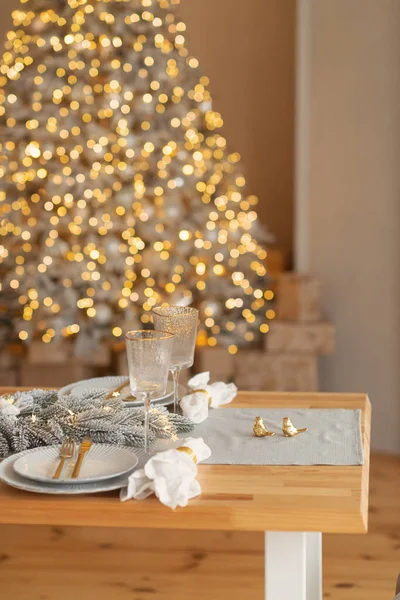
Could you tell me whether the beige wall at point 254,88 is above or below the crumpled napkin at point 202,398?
above

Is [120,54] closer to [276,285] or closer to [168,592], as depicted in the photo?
[276,285]

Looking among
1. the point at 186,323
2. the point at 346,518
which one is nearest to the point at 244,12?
the point at 186,323

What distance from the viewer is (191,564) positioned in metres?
2.47

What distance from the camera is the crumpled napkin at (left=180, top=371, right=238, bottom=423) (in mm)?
1555

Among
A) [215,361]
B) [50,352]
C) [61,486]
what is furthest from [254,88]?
[61,486]

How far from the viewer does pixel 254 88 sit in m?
4.29

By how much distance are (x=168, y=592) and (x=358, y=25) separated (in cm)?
241

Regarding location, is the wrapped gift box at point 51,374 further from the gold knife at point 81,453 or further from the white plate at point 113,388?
the gold knife at point 81,453

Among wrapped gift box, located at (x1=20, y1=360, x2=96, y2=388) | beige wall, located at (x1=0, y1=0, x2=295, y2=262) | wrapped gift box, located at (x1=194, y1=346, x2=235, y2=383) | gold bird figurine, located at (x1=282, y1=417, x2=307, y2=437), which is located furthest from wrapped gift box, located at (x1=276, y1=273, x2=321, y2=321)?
gold bird figurine, located at (x1=282, y1=417, x2=307, y2=437)

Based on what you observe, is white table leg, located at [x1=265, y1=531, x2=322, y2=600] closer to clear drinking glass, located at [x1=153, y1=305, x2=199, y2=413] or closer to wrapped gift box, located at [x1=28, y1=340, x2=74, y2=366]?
clear drinking glass, located at [x1=153, y1=305, x2=199, y2=413]

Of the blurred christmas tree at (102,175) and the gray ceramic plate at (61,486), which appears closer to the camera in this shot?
the gray ceramic plate at (61,486)

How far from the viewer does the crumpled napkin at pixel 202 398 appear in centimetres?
155

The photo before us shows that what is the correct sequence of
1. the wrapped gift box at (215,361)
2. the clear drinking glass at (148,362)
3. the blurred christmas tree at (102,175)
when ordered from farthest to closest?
1. the wrapped gift box at (215,361)
2. the blurred christmas tree at (102,175)
3. the clear drinking glass at (148,362)

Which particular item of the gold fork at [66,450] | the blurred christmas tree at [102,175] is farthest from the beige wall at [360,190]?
the gold fork at [66,450]
